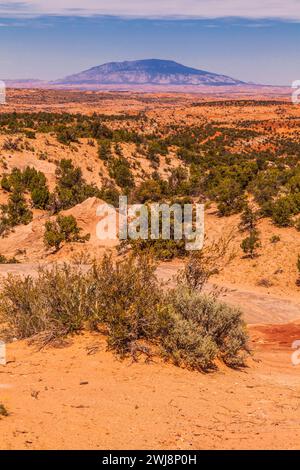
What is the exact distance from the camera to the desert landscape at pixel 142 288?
608 cm

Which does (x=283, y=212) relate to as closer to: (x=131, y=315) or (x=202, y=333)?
(x=202, y=333)

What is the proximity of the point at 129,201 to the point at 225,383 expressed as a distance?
21.7m

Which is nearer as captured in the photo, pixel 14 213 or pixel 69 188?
pixel 14 213

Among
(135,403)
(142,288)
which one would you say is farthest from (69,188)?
(135,403)

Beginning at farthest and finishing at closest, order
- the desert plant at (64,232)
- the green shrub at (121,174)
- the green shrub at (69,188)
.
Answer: the green shrub at (121,174)
the green shrub at (69,188)
the desert plant at (64,232)

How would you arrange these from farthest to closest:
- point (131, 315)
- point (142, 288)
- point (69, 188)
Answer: point (69, 188) → point (142, 288) → point (131, 315)

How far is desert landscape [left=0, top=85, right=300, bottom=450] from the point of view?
6.08 meters

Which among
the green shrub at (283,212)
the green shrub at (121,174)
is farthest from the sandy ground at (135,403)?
the green shrub at (121,174)

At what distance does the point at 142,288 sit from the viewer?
9.17 metres

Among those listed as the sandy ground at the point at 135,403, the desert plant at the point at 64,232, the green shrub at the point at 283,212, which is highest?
the green shrub at the point at 283,212

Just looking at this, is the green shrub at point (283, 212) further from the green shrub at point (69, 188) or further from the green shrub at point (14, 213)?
the green shrub at point (14, 213)
